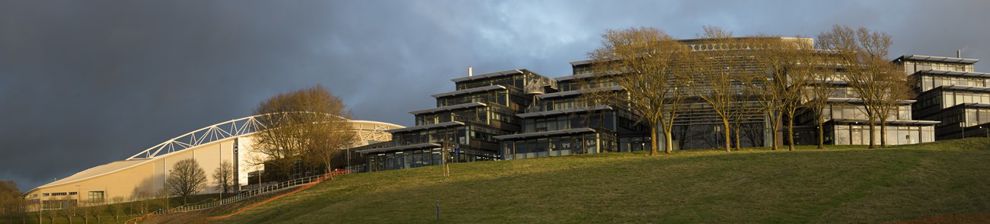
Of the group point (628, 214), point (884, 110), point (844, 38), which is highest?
point (844, 38)

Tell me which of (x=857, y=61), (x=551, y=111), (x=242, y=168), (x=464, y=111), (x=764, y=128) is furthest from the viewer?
(x=242, y=168)

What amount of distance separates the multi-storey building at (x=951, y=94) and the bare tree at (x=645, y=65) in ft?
107

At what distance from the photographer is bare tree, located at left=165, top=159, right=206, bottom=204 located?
402ft

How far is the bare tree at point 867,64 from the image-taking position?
88.3 m

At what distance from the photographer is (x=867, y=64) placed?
88875 mm

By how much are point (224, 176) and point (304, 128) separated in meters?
29.1

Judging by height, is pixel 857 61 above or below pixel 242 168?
above

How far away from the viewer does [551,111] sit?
370 feet

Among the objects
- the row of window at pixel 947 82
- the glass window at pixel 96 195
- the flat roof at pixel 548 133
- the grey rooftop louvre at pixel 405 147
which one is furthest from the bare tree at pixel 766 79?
the glass window at pixel 96 195

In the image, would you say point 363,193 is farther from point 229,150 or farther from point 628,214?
point 229,150

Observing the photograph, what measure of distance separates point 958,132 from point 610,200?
68.1 m

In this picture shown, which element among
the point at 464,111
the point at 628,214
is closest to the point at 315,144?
the point at 464,111

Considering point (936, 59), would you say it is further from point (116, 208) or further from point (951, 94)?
point (116, 208)

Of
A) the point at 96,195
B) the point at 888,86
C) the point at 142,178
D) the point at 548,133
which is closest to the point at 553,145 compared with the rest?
the point at 548,133
